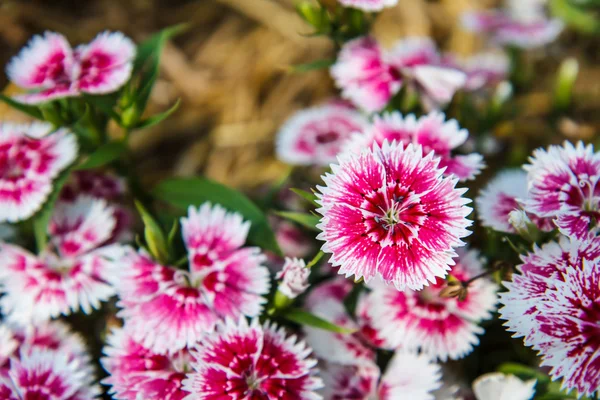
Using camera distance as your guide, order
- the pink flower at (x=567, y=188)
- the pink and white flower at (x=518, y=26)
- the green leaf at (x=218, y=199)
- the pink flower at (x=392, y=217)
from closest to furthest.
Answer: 1. the pink flower at (x=392, y=217)
2. the pink flower at (x=567, y=188)
3. the green leaf at (x=218, y=199)
4. the pink and white flower at (x=518, y=26)

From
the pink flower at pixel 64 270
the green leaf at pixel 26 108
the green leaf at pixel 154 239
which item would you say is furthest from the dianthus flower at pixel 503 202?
the green leaf at pixel 26 108

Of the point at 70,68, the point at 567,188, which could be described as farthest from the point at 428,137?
the point at 70,68

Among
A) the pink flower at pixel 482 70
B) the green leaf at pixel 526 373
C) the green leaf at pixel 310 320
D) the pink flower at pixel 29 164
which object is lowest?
the green leaf at pixel 526 373

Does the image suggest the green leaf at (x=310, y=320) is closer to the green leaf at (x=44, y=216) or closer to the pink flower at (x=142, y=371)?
the pink flower at (x=142, y=371)

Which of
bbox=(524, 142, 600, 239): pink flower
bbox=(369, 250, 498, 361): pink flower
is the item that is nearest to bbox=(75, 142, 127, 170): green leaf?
bbox=(369, 250, 498, 361): pink flower

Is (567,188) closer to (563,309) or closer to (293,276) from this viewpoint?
(563,309)

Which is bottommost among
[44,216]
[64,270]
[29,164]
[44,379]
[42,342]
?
[44,379]
